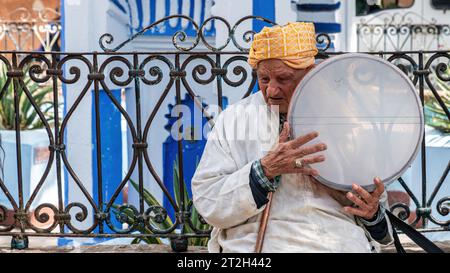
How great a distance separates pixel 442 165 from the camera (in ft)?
18.3

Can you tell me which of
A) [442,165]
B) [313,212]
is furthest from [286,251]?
[442,165]

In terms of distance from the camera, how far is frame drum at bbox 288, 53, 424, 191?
2.65m

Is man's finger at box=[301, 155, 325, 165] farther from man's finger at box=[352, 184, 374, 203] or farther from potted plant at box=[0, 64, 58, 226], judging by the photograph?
potted plant at box=[0, 64, 58, 226]

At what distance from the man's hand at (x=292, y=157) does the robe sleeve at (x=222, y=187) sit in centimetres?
10

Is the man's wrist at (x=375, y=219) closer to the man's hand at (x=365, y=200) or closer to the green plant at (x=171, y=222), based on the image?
the man's hand at (x=365, y=200)

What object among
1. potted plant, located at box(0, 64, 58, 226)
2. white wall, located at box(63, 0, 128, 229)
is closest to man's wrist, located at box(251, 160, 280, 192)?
white wall, located at box(63, 0, 128, 229)

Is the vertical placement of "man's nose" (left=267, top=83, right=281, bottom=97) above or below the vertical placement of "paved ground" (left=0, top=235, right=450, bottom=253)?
above

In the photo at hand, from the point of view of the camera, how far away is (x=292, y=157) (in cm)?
259

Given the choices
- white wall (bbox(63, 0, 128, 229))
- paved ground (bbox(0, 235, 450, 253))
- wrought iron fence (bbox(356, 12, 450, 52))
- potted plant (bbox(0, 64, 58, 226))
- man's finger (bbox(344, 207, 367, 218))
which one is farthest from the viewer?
wrought iron fence (bbox(356, 12, 450, 52))

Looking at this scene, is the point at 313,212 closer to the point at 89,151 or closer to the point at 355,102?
the point at 355,102

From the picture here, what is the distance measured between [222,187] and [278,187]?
184 mm

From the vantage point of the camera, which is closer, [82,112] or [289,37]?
[289,37]

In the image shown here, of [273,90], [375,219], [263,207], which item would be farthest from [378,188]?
[273,90]

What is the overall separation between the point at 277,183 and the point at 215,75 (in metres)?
1.32
